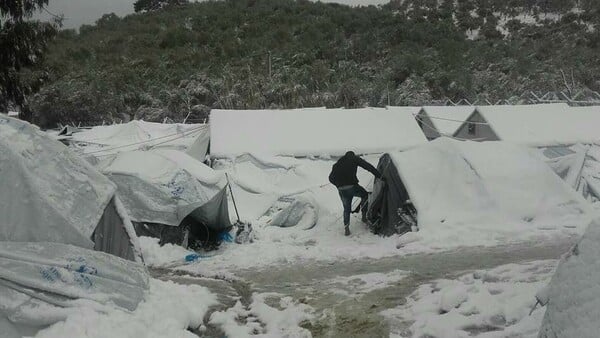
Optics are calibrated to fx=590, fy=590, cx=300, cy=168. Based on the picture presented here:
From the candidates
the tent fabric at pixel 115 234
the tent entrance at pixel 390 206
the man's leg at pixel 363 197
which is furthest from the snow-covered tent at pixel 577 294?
the man's leg at pixel 363 197

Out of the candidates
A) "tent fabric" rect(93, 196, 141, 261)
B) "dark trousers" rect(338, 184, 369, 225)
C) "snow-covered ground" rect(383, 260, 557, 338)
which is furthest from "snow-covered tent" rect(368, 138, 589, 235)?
"tent fabric" rect(93, 196, 141, 261)

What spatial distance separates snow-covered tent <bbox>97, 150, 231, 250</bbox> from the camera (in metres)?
10.0

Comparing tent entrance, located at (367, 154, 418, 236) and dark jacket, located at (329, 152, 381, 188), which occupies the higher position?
dark jacket, located at (329, 152, 381, 188)

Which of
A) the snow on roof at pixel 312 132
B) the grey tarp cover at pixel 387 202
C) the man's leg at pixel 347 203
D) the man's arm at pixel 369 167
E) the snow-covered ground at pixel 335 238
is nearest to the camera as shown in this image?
the snow-covered ground at pixel 335 238

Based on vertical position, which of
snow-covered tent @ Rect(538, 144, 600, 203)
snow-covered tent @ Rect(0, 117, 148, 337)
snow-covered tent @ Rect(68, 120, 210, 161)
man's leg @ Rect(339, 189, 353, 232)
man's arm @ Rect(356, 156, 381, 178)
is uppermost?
snow-covered tent @ Rect(0, 117, 148, 337)

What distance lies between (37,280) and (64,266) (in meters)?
0.36

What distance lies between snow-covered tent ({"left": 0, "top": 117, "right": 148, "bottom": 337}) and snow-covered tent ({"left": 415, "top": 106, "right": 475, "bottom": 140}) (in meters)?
16.1

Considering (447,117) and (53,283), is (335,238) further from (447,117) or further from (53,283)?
(447,117)

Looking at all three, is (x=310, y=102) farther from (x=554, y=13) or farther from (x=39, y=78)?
(x=554, y=13)

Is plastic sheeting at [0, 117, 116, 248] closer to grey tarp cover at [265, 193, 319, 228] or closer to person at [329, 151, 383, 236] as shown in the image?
person at [329, 151, 383, 236]

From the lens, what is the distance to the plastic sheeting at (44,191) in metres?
5.55

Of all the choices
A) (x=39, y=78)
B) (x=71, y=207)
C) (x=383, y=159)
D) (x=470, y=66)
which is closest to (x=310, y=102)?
(x=470, y=66)

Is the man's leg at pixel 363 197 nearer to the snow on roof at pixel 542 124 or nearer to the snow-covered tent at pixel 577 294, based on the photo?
the snow-covered tent at pixel 577 294

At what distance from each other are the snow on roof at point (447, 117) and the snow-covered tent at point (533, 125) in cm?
134
